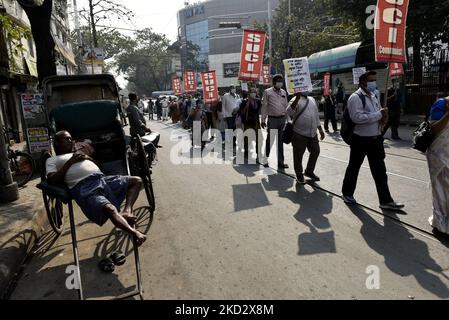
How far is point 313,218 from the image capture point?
5.09m

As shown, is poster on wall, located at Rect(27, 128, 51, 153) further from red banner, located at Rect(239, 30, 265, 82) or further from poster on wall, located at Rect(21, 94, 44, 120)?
red banner, located at Rect(239, 30, 265, 82)

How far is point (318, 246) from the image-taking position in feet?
13.7

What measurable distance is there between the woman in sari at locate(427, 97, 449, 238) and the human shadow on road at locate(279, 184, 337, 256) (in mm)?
1166

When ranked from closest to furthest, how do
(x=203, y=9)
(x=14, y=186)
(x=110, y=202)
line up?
(x=110, y=202), (x=14, y=186), (x=203, y=9)

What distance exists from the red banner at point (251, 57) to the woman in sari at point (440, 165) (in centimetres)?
627

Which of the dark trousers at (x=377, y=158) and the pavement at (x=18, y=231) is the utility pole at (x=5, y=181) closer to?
the pavement at (x=18, y=231)

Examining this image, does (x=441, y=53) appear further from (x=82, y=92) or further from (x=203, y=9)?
(x=203, y=9)

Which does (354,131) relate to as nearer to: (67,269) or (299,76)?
(299,76)

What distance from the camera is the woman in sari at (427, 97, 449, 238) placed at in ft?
14.1

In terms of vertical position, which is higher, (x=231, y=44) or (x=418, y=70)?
(x=231, y=44)

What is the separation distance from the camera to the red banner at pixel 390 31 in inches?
251

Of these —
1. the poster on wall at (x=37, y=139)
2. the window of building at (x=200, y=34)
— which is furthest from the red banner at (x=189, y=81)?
the window of building at (x=200, y=34)
